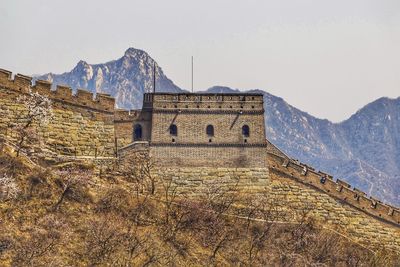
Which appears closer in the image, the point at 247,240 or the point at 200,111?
the point at 247,240

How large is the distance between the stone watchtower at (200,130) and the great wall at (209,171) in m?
0.40

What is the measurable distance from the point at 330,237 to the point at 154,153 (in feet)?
41.6

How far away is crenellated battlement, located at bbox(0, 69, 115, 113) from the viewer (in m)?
40.8

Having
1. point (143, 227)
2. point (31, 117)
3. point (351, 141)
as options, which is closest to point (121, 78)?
point (351, 141)

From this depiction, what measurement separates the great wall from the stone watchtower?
40 centimetres

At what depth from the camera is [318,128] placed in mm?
183000

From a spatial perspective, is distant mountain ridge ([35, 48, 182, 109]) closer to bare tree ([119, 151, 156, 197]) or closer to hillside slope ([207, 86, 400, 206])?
hillside slope ([207, 86, 400, 206])

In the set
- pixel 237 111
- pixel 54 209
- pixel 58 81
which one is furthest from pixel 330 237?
pixel 58 81

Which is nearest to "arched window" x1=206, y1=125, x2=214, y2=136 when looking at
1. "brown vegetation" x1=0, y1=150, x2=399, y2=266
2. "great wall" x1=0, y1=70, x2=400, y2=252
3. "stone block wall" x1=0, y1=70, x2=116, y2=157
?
"great wall" x1=0, y1=70, x2=400, y2=252

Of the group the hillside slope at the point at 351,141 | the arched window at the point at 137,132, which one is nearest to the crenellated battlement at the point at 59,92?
the arched window at the point at 137,132

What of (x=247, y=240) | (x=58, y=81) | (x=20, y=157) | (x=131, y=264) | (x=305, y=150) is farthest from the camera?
(x=305, y=150)

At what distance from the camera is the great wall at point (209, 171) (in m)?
41.8

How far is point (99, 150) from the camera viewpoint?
142ft

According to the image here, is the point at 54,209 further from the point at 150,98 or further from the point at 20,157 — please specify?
the point at 150,98
